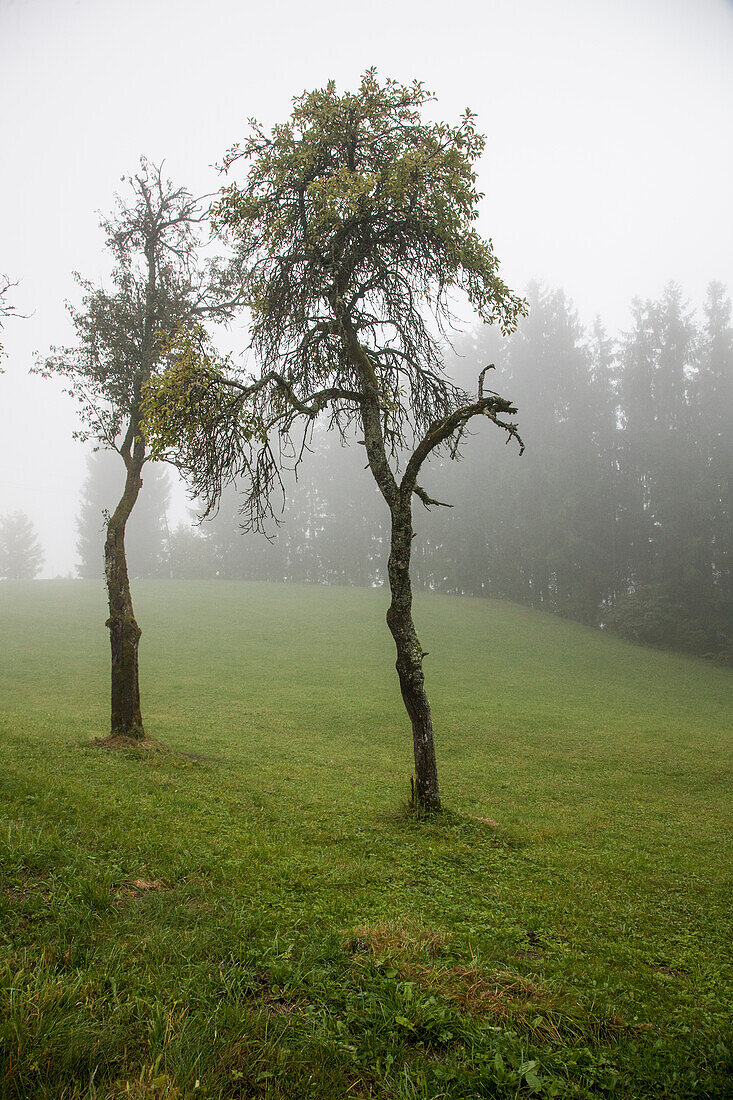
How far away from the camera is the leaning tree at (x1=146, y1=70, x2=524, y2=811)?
8109 millimetres

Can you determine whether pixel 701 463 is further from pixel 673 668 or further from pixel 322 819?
pixel 322 819

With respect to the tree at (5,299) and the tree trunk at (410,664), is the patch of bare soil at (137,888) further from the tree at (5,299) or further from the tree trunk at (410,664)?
the tree at (5,299)

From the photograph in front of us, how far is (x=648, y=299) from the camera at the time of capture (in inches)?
1879

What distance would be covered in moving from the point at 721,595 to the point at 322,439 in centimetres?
4517

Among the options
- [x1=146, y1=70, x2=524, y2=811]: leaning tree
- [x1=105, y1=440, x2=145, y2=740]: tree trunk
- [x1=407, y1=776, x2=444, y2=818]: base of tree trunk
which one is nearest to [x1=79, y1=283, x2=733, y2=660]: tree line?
[x1=146, y1=70, x2=524, y2=811]: leaning tree

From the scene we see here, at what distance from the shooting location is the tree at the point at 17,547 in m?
77.6

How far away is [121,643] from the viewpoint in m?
11.2

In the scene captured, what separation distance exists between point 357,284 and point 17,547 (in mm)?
85970

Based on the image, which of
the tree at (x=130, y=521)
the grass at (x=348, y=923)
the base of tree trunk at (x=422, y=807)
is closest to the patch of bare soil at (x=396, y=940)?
the grass at (x=348, y=923)

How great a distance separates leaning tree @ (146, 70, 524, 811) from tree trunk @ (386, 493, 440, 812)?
0.02 m

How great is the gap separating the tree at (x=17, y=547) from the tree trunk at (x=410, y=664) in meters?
85.1

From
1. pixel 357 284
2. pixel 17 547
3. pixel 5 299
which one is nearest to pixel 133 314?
pixel 5 299

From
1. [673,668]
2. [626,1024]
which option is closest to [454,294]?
[626,1024]

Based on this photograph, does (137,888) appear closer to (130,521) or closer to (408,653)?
(408,653)
